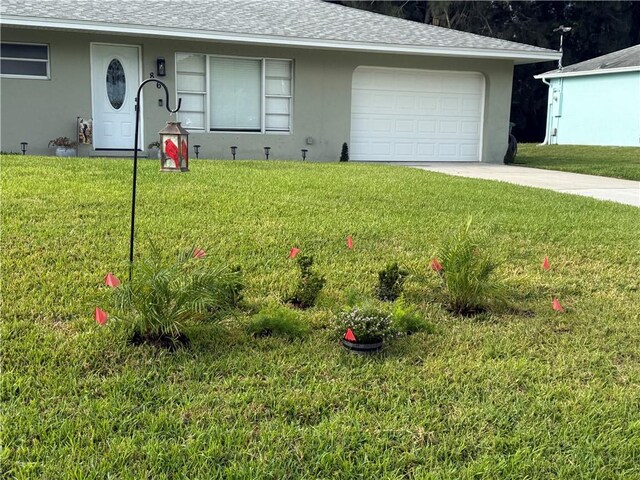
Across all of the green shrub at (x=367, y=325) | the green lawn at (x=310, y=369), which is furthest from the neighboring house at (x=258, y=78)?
the green shrub at (x=367, y=325)

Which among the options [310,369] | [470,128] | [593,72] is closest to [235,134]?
[470,128]

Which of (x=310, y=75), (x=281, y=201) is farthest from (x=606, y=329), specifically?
(x=310, y=75)

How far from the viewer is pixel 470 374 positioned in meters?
3.24

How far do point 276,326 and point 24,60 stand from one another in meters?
10.2

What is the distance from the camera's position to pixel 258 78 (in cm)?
1309

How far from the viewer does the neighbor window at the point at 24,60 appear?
1144cm

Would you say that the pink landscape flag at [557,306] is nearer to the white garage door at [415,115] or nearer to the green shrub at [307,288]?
the green shrub at [307,288]

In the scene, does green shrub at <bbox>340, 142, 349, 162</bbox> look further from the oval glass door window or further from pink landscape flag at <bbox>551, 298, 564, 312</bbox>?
pink landscape flag at <bbox>551, 298, 564, 312</bbox>

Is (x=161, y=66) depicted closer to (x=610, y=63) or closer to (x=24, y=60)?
(x=24, y=60)

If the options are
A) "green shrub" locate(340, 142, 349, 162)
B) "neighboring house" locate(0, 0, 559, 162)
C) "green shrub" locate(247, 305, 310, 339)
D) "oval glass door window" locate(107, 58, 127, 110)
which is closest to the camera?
"green shrub" locate(247, 305, 310, 339)

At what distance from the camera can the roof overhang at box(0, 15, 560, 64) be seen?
10.8 metres

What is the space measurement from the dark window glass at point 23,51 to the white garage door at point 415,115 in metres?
6.34

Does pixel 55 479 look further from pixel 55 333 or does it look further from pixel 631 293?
pixel 631 293

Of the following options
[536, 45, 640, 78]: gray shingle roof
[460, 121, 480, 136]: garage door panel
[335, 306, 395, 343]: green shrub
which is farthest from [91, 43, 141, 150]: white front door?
[536, 45, 640, 78]: gray shingle roof
